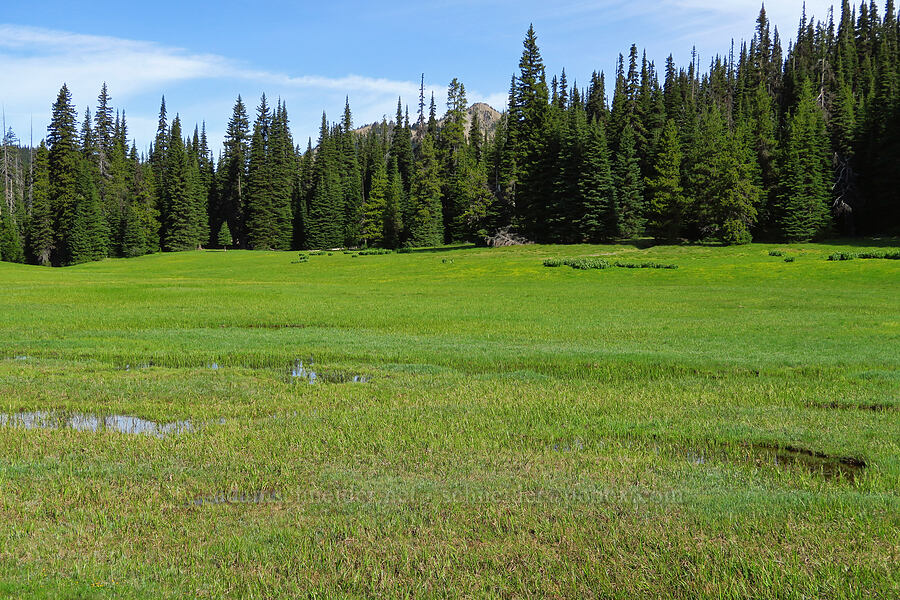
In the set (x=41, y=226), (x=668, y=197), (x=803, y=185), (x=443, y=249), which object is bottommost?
(x=443, y=249)

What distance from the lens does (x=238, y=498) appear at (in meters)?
7.73

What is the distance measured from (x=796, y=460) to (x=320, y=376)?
10.5 metres

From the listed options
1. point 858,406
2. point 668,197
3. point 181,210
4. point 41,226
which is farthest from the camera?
point 181,210

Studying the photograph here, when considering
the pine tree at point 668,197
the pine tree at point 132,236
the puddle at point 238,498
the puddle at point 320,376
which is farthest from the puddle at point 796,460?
the pine tree at point 132,236

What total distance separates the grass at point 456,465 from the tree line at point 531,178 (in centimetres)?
5048

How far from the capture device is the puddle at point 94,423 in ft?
35.5

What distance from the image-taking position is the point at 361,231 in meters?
100

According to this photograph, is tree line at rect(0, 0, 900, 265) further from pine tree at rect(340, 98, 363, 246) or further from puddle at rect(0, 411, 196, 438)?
puddle at rect(0, 411, 196, 438)

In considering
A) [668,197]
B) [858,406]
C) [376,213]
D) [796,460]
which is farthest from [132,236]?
[796,460]

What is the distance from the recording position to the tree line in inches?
2758

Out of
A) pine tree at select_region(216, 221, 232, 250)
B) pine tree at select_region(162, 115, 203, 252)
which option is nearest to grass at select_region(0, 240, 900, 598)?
pine tree at select_region(162, 115, 203, 252)

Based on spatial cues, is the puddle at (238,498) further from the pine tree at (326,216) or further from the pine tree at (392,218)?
the pine tree at (326,216)

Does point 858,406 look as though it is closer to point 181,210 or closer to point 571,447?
point 571,447

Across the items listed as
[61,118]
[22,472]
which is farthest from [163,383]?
[61,118]
